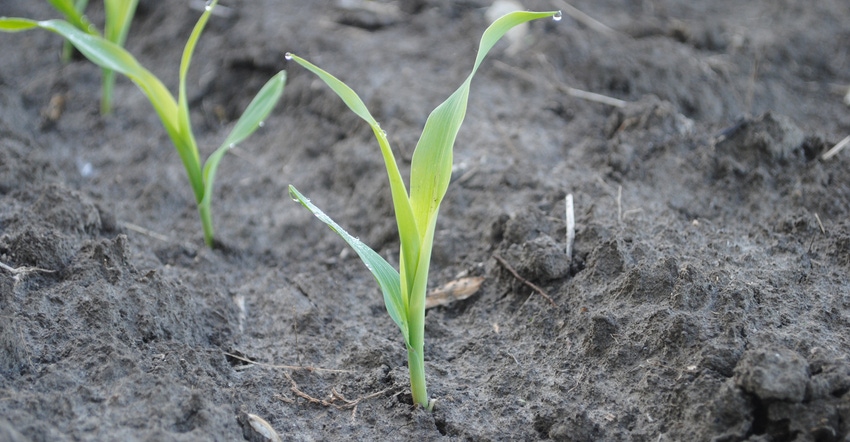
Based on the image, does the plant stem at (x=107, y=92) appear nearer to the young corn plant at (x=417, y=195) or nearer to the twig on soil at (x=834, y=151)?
the young corn plant at (x=417, y=195)

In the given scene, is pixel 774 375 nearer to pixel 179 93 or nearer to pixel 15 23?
pixel 179 93

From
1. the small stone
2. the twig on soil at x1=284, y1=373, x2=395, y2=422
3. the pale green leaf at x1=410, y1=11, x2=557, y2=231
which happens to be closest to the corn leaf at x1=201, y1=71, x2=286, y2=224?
the twig on soil at x1=284, y1=373, x2=395, y2=422

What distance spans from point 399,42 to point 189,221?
3.87 feet

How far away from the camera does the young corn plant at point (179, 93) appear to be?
1830 millimetres

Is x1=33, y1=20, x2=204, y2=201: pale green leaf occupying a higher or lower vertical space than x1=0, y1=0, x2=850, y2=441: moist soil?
higher

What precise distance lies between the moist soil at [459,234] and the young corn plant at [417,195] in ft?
0.87

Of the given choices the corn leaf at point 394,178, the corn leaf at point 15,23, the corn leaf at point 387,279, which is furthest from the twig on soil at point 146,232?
the corn leaf at point 394,178

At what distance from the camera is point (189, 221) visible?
7.85ft

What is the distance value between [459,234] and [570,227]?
34 centimetres

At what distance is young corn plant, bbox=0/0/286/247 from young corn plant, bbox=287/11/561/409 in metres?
0.73

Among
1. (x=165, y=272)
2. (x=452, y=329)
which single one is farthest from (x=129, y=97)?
(x=452, y=329)

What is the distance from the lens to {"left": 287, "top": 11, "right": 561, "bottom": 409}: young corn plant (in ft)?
4.34

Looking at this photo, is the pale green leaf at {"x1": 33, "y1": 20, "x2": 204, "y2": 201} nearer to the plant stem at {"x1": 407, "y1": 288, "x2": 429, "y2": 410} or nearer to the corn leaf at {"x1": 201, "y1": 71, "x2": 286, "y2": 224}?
the corn leaf at {"x1": 201, "y1": 71, "x2": 286, "y2": 224}

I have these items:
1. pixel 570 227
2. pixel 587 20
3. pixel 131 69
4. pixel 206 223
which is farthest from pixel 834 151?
pixel 131 69
